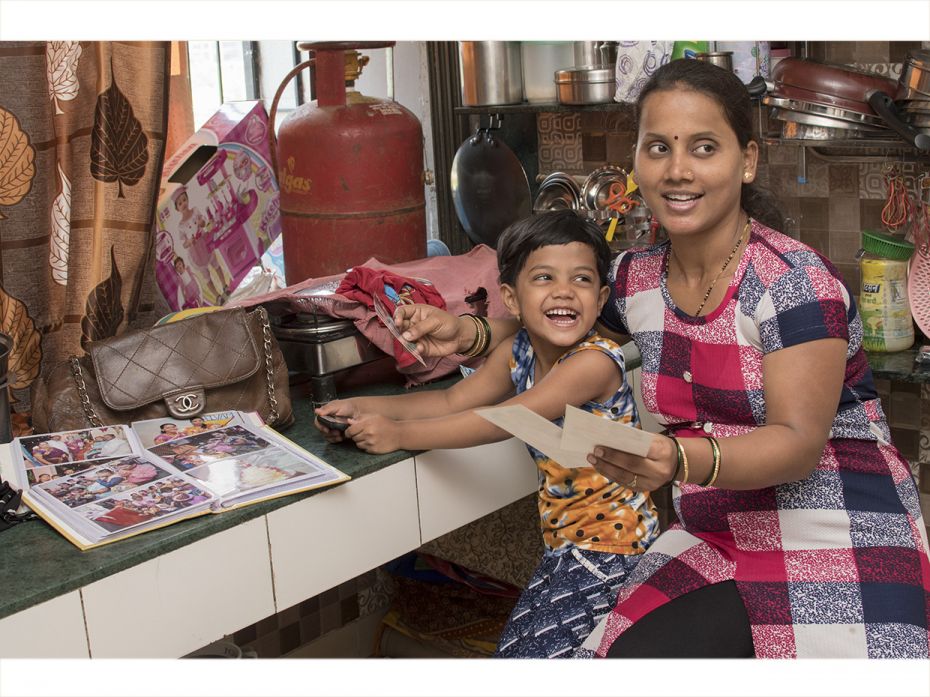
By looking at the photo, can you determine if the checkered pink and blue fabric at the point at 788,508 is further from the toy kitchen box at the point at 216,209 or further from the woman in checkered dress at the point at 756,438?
the toy kitchen box at the point at 216,209

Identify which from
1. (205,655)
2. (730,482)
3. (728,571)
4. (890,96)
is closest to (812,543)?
(728,571)

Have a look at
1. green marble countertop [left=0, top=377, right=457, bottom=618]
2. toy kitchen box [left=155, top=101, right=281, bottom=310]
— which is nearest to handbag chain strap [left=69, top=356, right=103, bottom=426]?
green marble countertop [left=0, top=377, right=457, bottom=618]

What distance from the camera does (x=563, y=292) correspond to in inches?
66.1

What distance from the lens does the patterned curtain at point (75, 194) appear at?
1925 millimetres

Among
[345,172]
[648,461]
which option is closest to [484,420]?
[648,461]

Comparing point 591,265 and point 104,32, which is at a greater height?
point 104,32

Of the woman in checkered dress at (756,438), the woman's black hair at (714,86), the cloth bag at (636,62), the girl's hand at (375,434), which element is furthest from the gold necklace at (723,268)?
the cloth bag at (636,62)

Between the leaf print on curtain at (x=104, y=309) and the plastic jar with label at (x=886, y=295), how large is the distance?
4.54 ft

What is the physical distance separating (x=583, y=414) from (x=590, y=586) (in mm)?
602

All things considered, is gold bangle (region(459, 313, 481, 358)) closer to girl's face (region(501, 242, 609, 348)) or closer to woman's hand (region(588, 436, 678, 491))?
girl's face (region(501, 242, 609, 348))

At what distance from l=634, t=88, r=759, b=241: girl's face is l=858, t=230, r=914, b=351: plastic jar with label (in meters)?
0.66

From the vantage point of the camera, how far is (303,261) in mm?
2199

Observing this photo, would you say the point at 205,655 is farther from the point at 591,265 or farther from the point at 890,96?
the point at 890,96

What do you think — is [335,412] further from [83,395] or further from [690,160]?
[690,160]
